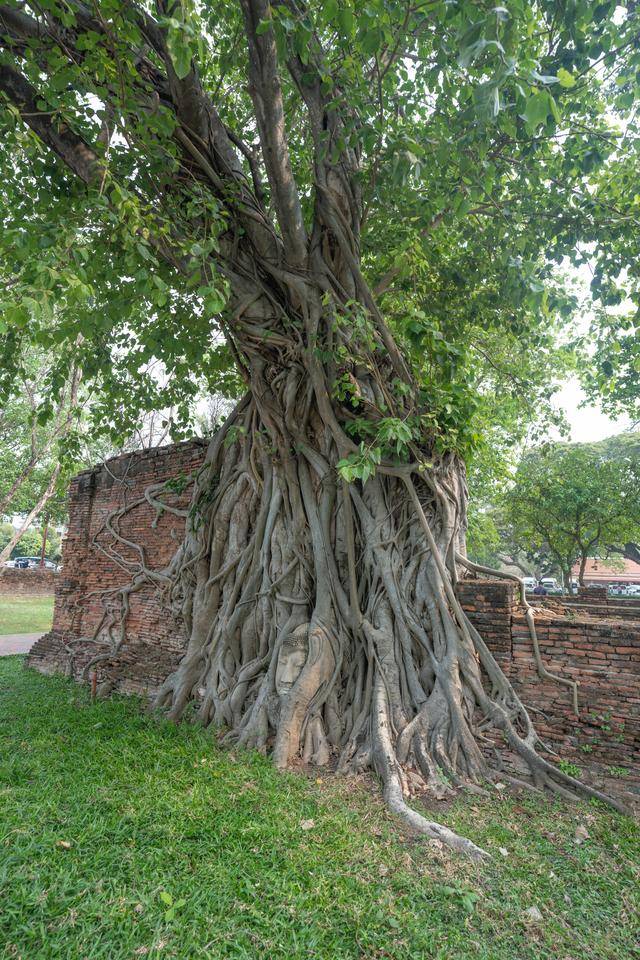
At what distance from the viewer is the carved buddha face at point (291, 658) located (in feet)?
14.7

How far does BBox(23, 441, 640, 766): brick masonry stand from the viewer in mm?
A: 4035

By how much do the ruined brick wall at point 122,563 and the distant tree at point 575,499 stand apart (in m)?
9.15

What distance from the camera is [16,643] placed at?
41.0 feet

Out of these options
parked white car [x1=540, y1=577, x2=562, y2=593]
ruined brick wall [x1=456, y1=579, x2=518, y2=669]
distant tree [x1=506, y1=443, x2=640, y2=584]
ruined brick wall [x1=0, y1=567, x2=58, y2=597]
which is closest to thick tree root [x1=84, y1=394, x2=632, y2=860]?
ruined brick wall [x1=456, y1=579, x2=518, y2=669]

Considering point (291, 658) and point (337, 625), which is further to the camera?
point (337, 625)

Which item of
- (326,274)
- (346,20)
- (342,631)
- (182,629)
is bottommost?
(182,629)

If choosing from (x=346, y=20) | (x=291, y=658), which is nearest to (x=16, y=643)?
(x=291, y=658)

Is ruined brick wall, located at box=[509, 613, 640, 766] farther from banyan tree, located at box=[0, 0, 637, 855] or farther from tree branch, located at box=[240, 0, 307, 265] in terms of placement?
tree branch, located at box=[240, 0, 307, 265]

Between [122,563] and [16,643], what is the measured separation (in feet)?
22.5

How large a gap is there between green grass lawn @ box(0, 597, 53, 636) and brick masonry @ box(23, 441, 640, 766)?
7.56 meters

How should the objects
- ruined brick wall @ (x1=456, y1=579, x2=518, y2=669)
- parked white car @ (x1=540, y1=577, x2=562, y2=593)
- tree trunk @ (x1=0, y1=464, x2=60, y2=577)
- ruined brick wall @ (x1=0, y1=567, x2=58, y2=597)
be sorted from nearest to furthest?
1. ruined brick wall @ (x1=456, y1=579, x2=518, y2=669)
2. tree trunk @ (x1=0, y1=464, x2=60, y2=577)
3. ruined brick wall @ (x1=0, y1=567, x2=58, y2=597)
4. parked white car @ (x1=540, y1=577, x2=562, y2=593)

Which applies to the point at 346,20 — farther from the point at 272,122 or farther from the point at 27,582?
the point at 27,582

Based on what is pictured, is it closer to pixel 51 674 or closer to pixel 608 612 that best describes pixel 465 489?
pixel 608 612

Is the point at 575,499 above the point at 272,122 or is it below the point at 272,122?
below
